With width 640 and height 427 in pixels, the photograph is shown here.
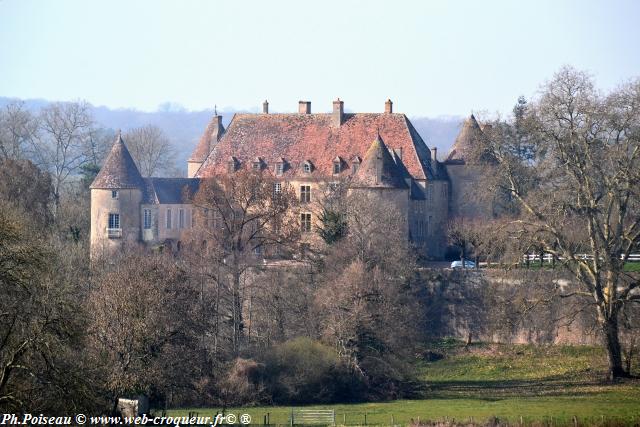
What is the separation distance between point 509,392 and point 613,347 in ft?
13.2

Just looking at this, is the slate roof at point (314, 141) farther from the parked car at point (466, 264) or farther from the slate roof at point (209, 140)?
the parked car at point (466, 264)

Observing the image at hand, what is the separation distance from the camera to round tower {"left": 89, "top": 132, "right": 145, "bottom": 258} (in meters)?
63.9

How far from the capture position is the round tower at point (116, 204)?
2517 inches

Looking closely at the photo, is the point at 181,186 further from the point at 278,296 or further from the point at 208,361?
the point at 208,361

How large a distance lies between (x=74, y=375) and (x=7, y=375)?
140 cm

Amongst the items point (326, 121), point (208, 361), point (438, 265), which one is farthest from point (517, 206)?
point (208, 361)

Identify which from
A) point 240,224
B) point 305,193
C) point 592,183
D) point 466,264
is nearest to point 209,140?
point 305,193

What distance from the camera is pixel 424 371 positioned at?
49.4 m

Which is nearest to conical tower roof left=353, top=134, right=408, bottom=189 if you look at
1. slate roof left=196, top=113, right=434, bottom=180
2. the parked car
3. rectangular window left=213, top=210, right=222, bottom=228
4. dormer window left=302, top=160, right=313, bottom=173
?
slate roof left=196, top=113, right=434, bottom=180

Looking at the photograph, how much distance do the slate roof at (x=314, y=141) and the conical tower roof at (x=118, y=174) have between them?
3860 millimetres

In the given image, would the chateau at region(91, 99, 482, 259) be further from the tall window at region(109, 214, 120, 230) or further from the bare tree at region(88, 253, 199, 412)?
the bare tree at region(88, 253, 199, 412)

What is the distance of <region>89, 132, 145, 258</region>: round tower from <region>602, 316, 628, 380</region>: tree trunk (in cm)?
2544

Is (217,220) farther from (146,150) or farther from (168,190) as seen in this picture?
(146,150)

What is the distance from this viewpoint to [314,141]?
223 feet
